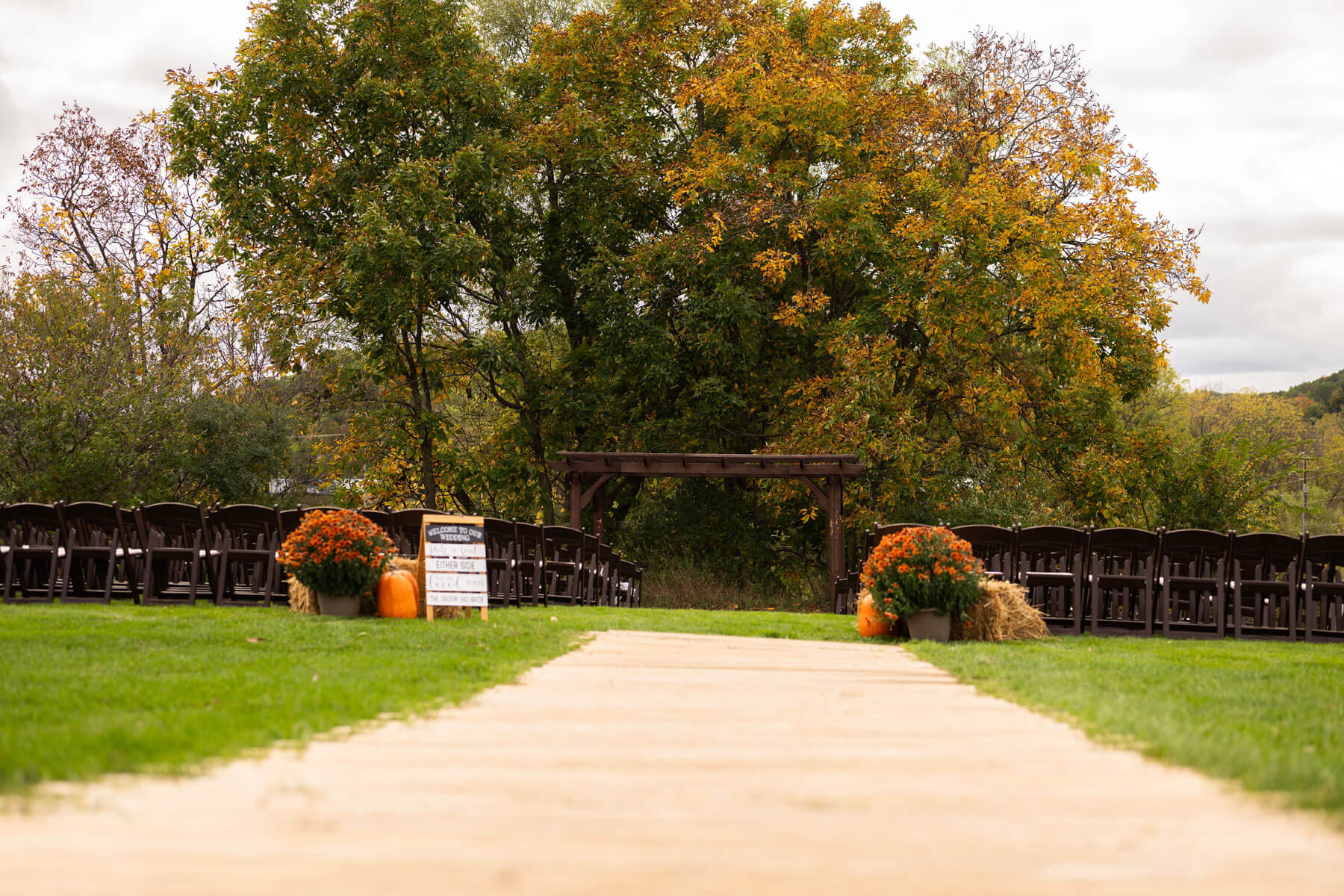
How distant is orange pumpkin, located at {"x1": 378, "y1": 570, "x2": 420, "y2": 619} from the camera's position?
10.1 m

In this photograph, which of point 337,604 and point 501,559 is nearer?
point 337,604

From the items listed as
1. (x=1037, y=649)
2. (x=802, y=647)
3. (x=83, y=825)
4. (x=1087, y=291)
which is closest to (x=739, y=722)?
(x=83, y=825)

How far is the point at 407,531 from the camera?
504 inches

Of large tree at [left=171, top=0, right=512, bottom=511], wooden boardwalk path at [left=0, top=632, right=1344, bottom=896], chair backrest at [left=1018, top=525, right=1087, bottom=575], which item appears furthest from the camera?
large tree at [left=171, top=0, right=512, bottom=511]

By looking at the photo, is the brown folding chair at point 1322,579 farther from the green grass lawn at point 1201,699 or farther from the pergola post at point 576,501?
the pergola post at point 576,501

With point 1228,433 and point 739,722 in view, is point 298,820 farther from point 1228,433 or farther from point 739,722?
point 1228,433

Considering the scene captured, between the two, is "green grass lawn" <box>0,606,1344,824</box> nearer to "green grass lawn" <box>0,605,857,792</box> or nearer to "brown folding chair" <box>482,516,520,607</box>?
"green grass lawn" <box>0,605,857,792</box>

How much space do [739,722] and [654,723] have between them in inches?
14.0

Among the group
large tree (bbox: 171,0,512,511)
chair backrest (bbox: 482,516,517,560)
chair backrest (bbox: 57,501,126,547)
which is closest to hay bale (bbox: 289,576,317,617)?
chair backrest (bbox: 57,501,126,547)

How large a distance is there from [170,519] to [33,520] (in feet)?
4.68

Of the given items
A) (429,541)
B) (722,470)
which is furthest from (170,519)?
(722,470)

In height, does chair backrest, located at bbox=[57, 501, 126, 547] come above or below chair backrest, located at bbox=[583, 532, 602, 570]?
above

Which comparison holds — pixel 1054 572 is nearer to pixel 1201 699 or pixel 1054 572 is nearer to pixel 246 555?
pixel 1201 699

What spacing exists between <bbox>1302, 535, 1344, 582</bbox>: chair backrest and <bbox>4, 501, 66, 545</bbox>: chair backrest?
12180mm
